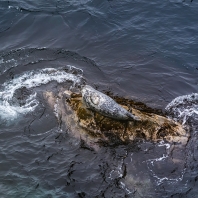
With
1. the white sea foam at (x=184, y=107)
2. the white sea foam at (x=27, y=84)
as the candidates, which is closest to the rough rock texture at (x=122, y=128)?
the white sea foam at (x=184, y=107)

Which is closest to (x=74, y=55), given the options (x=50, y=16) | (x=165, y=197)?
(x=50, y=16)

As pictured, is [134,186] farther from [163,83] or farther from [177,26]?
[177,26]

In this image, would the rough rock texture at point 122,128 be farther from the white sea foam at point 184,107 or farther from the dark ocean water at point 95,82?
the white sea foam at point 184,107

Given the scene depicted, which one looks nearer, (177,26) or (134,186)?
(134,186)

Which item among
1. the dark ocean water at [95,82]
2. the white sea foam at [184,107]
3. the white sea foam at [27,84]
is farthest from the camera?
the white sea foam at [27,84]

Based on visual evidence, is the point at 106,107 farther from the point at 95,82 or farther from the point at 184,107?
the point at 184,107

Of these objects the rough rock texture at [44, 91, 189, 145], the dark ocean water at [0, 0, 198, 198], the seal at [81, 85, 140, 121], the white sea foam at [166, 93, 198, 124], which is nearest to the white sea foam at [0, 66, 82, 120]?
the dark ocean water at [0, 0, 198, 198]
